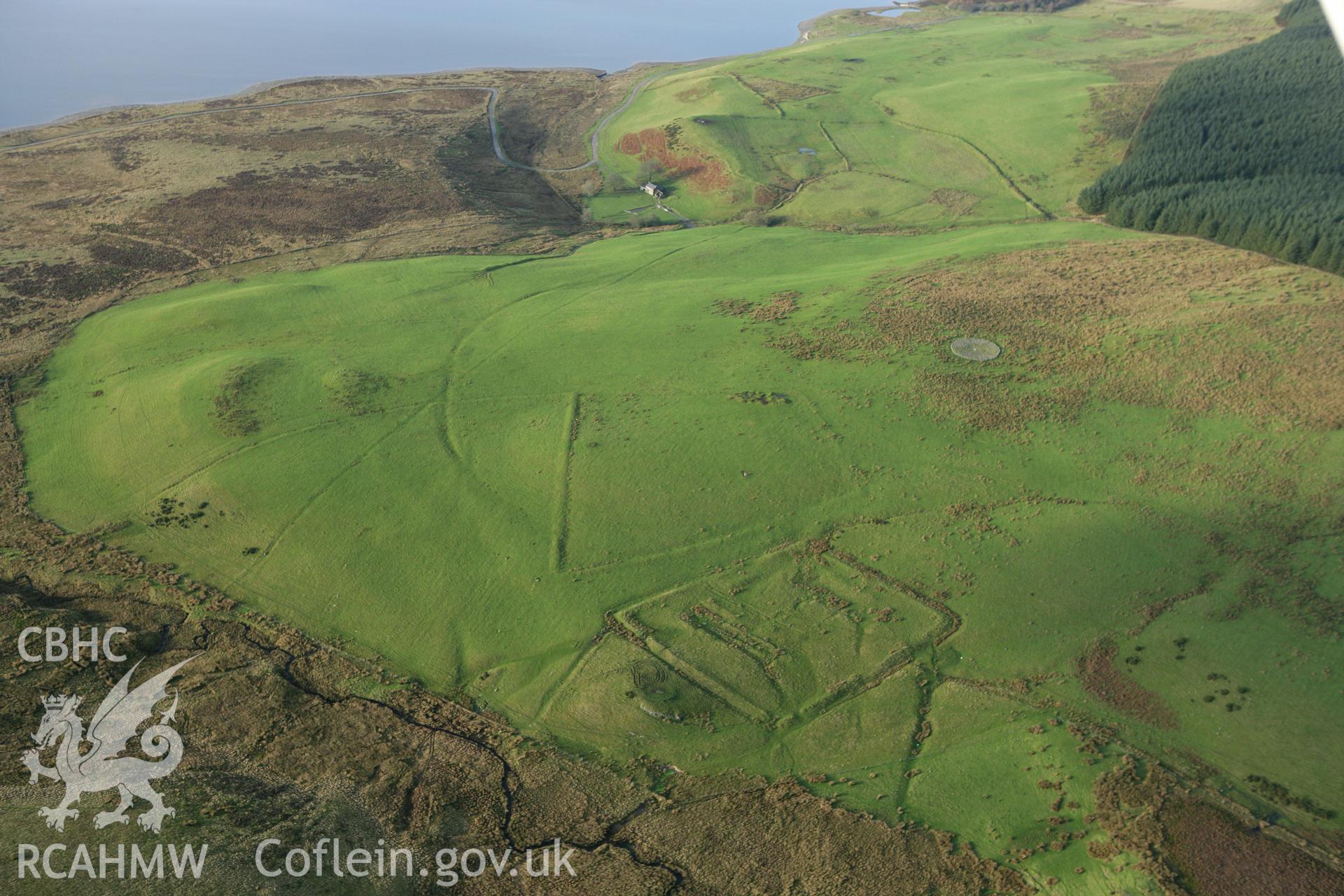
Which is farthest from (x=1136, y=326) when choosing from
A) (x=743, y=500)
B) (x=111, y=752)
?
(x=111, y=752)

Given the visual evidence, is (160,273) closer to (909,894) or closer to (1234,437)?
(909,894)

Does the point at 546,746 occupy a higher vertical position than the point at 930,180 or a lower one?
lower

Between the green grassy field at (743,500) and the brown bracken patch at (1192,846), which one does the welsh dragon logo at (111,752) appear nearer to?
the green grassy field at (743,500)

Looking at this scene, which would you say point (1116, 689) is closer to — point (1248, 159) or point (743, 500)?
point (743, 500)

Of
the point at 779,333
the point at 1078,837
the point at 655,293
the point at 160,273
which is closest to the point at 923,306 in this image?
the point at 779,333

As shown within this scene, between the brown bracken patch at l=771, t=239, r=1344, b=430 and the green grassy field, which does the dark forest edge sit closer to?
the brown bracken patch at l=771, t=239, r=1344, b=430
